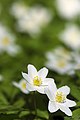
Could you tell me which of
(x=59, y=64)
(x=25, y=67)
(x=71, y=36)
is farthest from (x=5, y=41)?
(x=71, y=36)

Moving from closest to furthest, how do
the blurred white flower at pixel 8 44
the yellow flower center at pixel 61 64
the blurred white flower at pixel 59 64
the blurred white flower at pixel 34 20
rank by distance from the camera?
the blurred white flower at pixel 59 64, the yellow flower center at pixel 61 64, the blurred white flower at pixel 8 44, the blurred white flower at pixel 34 20

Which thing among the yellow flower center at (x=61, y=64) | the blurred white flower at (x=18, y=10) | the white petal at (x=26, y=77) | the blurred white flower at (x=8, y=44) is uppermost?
the blurred white flower at (x=18, y=10)

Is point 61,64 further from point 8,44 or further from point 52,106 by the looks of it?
point 52,106

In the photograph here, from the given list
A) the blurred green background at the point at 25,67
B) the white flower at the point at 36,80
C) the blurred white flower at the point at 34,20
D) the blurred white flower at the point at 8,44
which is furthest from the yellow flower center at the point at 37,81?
the blurred white flower at the point at 34,20

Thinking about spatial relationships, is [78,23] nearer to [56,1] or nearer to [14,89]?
[56,1]

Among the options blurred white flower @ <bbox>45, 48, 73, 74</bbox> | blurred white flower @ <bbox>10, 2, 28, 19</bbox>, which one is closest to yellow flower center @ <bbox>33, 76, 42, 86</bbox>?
blurred white flower @ <bbox>45, 48, 73, 74</bbox>

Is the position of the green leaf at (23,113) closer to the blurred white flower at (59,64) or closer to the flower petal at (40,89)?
the flower petal at (40,89)

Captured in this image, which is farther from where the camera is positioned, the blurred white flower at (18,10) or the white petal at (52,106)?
the blurred white flower at (18,10)

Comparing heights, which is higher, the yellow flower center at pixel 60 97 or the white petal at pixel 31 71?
the white petal at pixel 31 71

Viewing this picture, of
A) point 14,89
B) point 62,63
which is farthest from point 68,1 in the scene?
point 14,89
